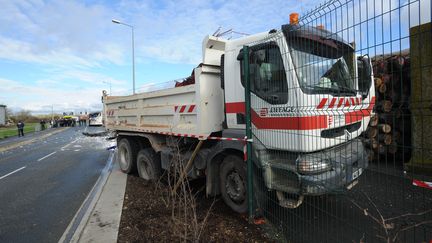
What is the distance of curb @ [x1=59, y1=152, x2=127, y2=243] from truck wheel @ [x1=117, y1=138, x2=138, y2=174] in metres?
0.70

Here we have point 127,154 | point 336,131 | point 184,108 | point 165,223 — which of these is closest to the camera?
point 336,131

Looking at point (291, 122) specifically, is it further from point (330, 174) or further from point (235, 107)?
point (235, 107)

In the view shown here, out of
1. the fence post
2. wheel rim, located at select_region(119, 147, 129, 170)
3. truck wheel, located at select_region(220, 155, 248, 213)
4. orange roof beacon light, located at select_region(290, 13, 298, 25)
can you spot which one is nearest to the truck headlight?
the fence post

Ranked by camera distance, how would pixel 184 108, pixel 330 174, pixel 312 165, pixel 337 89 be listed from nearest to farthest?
pixel 330 174, pixel 312 165, pixel 337 89, pixel 184 108

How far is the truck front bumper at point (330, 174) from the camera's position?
3633mm

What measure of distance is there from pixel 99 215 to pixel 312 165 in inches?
140

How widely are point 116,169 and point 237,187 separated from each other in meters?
5.90

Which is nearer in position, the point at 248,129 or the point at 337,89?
Answer: the point at 337,89

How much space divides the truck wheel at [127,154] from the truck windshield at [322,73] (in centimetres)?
579

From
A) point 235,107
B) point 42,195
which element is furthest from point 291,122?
point 42,195

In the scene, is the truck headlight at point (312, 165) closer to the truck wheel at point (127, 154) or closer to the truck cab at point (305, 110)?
the truck cab at point (305, 110)

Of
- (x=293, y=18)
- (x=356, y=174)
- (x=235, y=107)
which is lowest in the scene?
(x=356, y=174)

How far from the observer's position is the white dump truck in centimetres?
375

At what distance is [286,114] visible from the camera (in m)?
4.09
